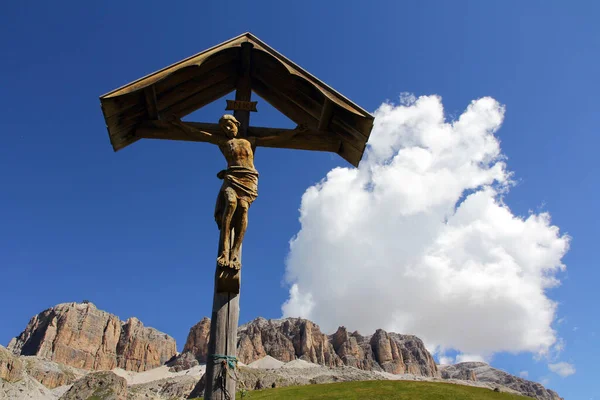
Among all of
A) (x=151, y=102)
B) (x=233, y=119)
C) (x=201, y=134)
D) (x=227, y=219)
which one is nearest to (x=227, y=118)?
(x=233, y=119)

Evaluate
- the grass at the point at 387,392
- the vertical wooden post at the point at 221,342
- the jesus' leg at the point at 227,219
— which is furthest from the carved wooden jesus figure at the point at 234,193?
the grass at the point at 387,392

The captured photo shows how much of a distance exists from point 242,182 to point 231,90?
2.40 metres

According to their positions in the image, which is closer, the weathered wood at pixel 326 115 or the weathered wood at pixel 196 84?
the weathered wood at pixel 326 115

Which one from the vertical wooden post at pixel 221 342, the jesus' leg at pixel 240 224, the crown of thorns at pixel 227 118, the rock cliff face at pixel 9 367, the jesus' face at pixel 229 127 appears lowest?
the vertical wooden post at pixel 221 342

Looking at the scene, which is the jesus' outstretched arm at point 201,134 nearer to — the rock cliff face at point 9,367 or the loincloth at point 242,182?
the loincloth at point 242,182

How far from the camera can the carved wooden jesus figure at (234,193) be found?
211 inches

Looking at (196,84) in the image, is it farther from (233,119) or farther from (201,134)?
(233,119)

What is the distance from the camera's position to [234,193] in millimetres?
5422

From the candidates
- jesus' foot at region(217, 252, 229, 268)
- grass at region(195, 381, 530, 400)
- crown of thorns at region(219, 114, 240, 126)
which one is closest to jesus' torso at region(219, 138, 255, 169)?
crown of thorns at region(219, 114, 240, 126)

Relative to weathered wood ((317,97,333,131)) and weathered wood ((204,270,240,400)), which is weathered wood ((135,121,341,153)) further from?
weathered wood ((204,270,240,400))

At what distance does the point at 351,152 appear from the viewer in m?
6.71

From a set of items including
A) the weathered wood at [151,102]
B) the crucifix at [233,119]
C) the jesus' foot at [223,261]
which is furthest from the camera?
the weathered wood at [151,102]

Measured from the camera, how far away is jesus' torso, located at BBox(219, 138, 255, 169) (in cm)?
572

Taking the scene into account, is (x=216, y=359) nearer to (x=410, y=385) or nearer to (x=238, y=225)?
(x=238, y=225)
